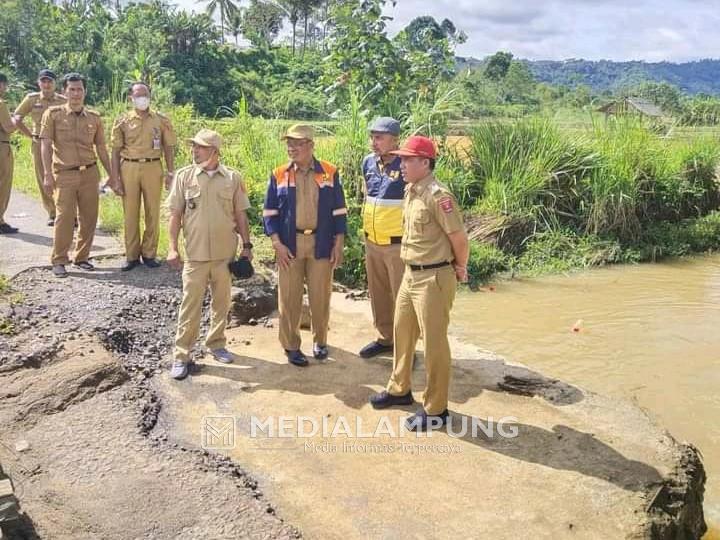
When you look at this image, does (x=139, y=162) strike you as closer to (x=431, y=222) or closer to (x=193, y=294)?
(x=193, y=294)

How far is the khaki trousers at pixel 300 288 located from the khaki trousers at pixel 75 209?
247 centimetres

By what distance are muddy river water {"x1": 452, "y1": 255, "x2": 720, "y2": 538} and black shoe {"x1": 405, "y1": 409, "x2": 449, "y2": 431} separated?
159 centimetres

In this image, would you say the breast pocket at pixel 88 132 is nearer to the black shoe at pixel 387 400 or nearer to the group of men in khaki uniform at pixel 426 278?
the group of men in khaki uniform at pixel 426 278

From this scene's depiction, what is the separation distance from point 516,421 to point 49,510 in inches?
102

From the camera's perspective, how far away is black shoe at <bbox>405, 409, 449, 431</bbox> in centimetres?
390

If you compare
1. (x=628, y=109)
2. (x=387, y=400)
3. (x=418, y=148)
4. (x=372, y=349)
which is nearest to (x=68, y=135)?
(x=372, y=349)

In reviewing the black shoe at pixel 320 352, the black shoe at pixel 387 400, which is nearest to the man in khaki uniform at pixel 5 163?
the black shoe at pixel 320 352

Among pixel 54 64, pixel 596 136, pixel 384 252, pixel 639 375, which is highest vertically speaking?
pixel 54 64

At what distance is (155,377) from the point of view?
4566 millimetres

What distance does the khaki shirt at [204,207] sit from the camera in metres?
4.49

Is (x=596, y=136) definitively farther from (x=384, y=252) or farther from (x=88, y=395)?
(x=88, y=395)

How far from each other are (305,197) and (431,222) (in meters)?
1.18

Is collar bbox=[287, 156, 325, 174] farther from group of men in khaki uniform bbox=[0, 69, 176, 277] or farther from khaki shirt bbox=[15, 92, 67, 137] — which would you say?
khaki shirt bbox=[15, 92, 67, 137]

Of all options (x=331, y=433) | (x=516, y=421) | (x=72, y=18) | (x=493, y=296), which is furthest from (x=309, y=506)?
(x=72, y=18)
